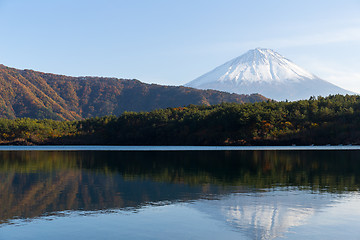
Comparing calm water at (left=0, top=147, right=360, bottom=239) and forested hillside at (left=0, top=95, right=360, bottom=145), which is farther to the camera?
forested hillside at (left=0, top=95, right=360, bottom=145)

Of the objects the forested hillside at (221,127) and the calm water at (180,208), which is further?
the forested hillside at (221,127)

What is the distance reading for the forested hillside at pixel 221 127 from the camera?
12469 cm

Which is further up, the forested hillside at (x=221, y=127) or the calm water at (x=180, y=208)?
the forested hillside at (x=221, y=127)

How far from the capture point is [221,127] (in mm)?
140750

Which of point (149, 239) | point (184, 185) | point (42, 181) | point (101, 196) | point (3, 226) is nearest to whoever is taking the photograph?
point (149, 239)

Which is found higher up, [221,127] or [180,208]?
[221,127]

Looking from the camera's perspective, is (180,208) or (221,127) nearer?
(180,208)

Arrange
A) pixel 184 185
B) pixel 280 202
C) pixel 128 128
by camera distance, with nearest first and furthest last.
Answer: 1. pixel 280 202
2. pixel 184 185
3. pixel 128 128

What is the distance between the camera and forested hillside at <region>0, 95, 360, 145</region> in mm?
124688

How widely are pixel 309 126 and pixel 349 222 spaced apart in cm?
11415

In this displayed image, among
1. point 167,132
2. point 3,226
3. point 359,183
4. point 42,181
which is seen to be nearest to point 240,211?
point 3,226

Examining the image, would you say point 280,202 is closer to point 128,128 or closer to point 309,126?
point 309,126

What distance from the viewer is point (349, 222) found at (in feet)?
55.0

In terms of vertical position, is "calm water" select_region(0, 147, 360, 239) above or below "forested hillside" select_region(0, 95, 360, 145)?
below
